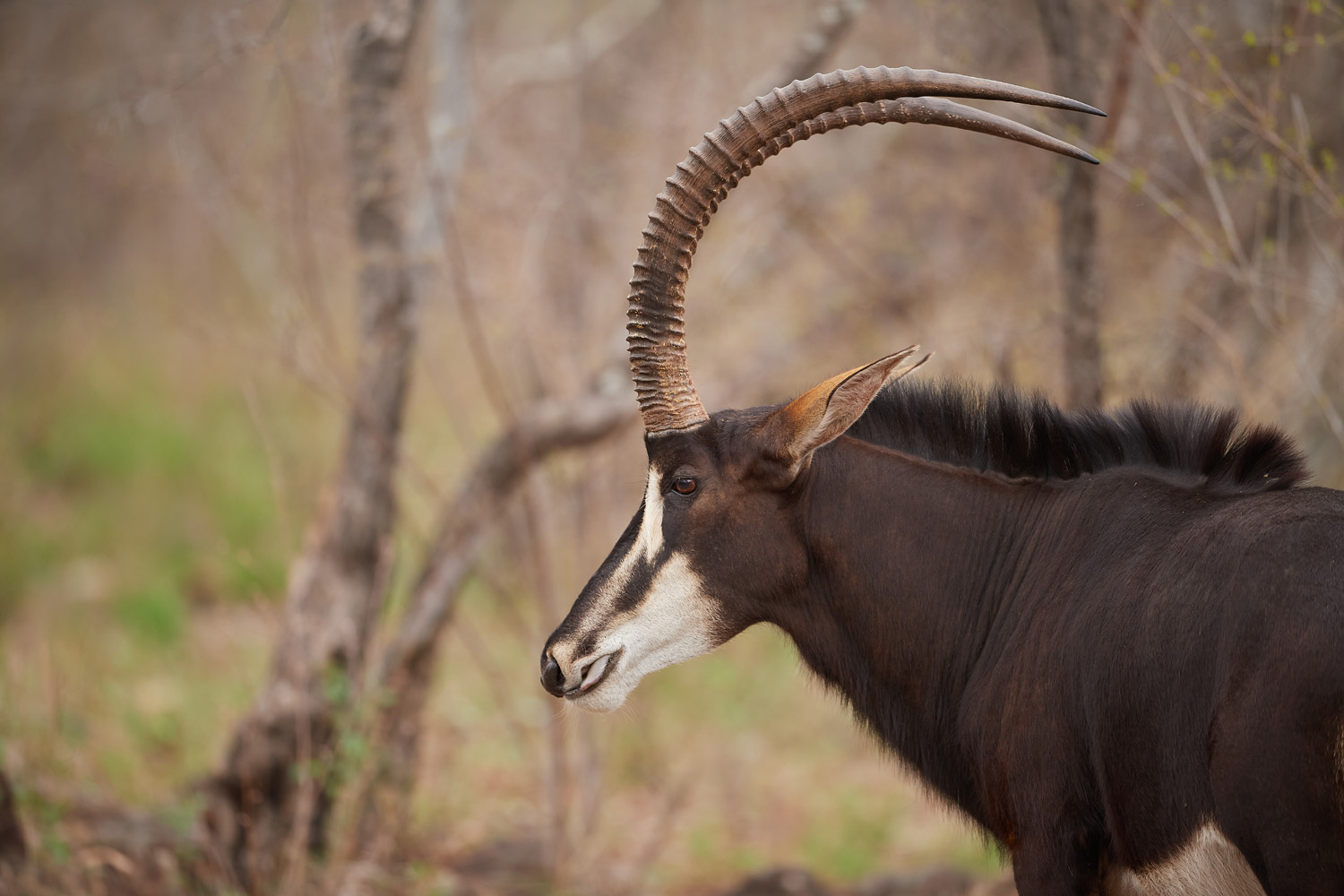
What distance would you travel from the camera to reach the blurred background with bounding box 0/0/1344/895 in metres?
5.93

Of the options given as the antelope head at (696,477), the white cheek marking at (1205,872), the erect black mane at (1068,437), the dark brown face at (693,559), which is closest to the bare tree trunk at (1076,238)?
the erect black mane at (1068,437)

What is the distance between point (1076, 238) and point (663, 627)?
3334 mm

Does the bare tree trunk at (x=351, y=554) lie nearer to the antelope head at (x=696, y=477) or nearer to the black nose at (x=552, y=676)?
the black nose at (x=552, y=676)

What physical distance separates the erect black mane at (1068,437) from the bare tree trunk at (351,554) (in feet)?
11.7

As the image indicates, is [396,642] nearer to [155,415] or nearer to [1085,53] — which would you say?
[1085,53]

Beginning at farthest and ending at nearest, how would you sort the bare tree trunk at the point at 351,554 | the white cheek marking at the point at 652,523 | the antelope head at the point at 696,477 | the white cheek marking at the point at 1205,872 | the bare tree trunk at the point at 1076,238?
the bare tree trunk at the point at 351,554, the bare tree trunk at the point at 1076,238, the white cheek marking at the point at 652,523, the antelope head at the point at 696,477, the white cheek marking at the point at 1205,872

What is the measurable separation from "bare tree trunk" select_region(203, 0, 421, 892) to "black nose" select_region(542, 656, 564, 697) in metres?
2.76

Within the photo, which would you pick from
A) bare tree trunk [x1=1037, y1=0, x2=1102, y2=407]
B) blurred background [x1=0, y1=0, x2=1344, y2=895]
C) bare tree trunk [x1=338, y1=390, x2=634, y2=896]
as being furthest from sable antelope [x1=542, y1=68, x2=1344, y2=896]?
bare tree trunk [x1=338, y1=390, x2=634, y2=896]

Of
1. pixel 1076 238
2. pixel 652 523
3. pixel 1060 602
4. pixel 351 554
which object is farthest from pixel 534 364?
pixel 1060 602

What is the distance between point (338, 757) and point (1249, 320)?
255 inches

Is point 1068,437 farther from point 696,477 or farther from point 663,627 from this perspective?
point 663,627

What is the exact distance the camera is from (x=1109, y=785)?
2.91 m

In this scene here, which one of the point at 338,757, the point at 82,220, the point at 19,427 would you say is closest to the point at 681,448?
the point at 338,757

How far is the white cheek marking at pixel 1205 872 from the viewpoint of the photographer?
2.75 m
